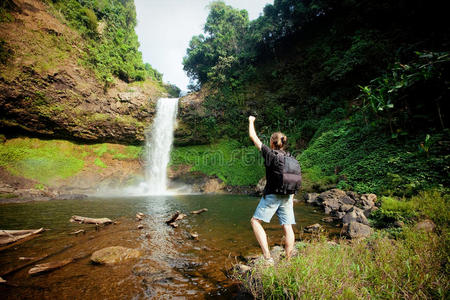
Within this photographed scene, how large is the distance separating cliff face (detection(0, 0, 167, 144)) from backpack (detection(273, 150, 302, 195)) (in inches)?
740

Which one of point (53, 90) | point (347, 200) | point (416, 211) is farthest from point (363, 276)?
point (53, 90)

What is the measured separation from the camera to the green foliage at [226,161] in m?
16.6

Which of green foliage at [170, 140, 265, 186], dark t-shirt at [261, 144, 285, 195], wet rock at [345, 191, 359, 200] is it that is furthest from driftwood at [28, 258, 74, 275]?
green foliage at [170, 140, 265, 186]

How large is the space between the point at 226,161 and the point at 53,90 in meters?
15.9

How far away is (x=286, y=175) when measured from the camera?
6.75 ft

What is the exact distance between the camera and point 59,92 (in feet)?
47.0

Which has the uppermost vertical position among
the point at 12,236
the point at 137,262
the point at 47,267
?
the point at 12,236

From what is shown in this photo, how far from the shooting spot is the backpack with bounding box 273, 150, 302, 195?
6.75ft

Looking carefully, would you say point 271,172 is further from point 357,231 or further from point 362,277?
point 357,231

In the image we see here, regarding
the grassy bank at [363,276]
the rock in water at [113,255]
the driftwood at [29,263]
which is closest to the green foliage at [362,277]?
the grassy bank at [363,276]

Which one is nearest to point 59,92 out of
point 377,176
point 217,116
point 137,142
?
point 137,142

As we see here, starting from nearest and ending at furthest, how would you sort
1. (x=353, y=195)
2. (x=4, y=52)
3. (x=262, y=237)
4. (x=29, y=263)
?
(x=262, y=237)
(x=29, y=263)
(x=353, y=195)
(x=4, y=52)

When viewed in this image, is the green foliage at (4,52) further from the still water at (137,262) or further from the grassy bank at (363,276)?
the grassy bank at (363,276)

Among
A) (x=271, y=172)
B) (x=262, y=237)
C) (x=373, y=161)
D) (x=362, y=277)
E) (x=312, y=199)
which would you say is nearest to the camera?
(x=362, y=277)
